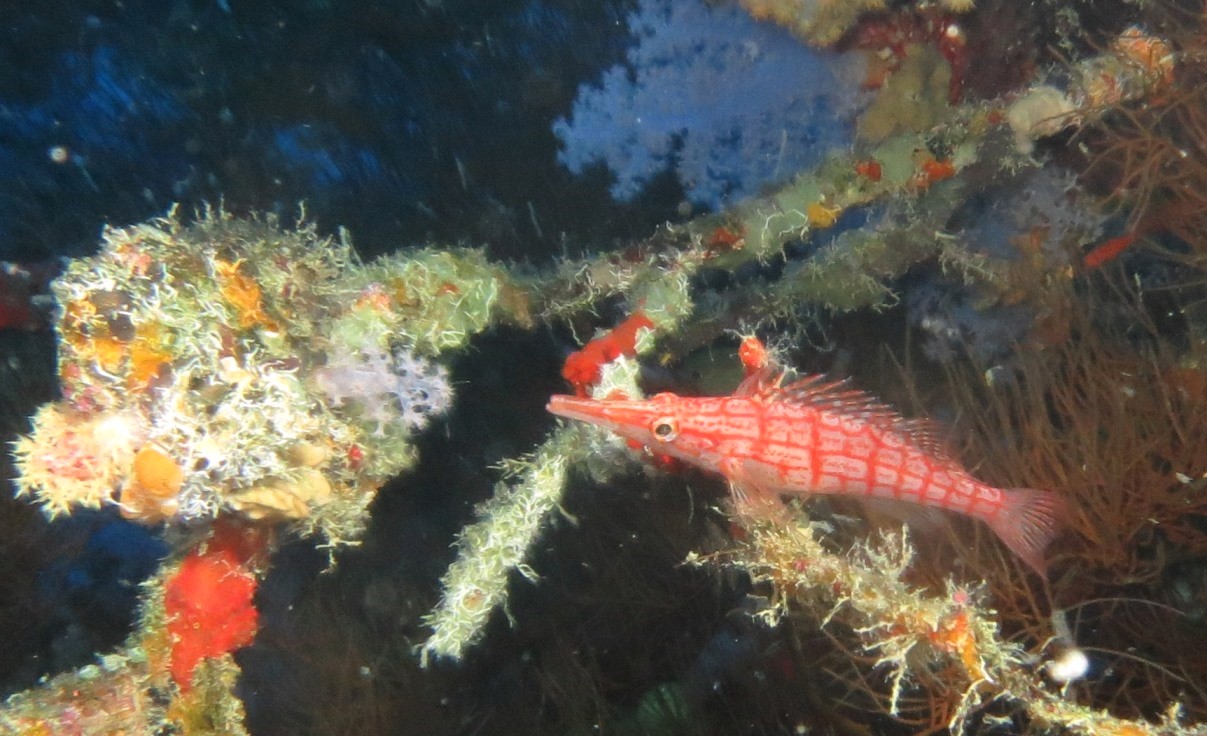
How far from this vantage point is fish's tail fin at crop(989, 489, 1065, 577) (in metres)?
3.22

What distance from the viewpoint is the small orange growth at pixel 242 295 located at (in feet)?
8.81

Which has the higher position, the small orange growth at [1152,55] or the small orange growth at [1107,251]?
the small orange growth at [1152,55]

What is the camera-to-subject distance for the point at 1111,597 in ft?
11.5

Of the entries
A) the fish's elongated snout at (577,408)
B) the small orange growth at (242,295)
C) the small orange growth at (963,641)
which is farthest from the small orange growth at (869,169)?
the small orange growth at (242,295)

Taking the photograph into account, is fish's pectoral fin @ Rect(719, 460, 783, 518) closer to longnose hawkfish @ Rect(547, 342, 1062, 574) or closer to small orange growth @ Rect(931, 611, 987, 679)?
longnose hawkfish @ Rect(547, 342, 1062, 574)

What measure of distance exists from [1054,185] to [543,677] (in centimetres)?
561

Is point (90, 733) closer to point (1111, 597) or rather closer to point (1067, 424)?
point (1111, 597)

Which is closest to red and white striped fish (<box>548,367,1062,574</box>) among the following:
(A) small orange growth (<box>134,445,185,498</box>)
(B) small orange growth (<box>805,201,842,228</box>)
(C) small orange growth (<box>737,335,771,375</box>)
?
(C) small orange growth (<box>737,335,771,375</box>)

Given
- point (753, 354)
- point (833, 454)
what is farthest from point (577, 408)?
point (833, 454)

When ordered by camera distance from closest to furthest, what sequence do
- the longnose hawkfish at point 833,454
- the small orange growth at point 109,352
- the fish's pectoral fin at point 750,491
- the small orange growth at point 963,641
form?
the small orange growth at point 963,641, the small orange growth at point 109,352, the fish's pectoral fin at point 750,491, the longnose hawkfish at point 833,454

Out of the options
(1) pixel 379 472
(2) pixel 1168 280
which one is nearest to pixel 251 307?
(1) pixel 379 472

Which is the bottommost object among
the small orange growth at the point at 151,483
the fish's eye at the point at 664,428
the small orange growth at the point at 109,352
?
the fish's eye at the point at 664,428

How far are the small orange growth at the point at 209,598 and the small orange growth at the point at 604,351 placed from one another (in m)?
1.99

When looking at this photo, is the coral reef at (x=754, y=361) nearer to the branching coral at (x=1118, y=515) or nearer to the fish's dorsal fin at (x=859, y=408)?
the branching coral at (x=1118, y=515)
